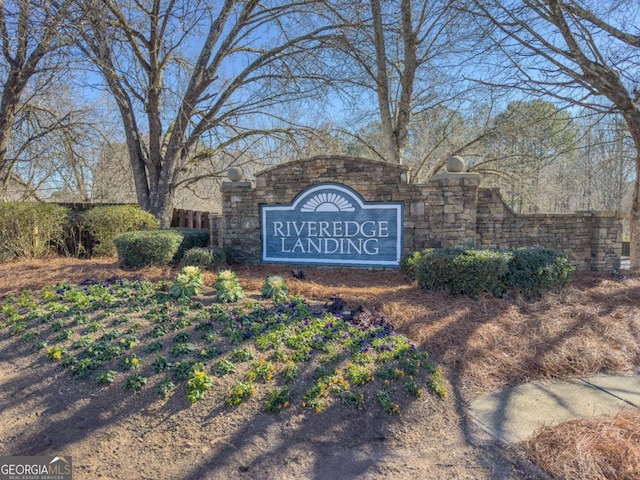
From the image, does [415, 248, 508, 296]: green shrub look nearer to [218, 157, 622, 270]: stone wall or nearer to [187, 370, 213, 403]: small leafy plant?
[218, 157, 622, 270]: stone wall

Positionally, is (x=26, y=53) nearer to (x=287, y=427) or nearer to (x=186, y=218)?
(x=186, y=218)

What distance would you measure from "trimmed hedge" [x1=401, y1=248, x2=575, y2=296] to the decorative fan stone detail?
6.14ft

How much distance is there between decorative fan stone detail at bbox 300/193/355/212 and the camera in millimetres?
6508

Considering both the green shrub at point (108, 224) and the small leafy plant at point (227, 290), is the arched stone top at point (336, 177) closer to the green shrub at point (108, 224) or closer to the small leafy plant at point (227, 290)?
the small leafy plant at point (227, 290)

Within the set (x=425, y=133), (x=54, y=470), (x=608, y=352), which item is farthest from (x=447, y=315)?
(x=425, y=133)

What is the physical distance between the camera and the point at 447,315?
13.3 feet

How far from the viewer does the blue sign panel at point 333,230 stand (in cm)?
638

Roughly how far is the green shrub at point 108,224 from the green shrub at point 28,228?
0.54 m

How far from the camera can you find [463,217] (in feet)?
20.1

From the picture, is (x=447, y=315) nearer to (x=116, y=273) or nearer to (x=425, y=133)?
(x=116, y=273)

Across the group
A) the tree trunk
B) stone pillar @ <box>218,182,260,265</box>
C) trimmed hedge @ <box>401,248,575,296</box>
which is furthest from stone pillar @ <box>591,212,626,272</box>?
stone pillar @ <box>218,182,260,265</box>

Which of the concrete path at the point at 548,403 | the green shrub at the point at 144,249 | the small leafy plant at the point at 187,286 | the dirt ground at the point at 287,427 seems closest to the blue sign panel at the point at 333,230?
the green shrub at the point at 144,249

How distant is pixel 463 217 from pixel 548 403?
147 inches

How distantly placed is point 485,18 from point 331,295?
20.2 feet
